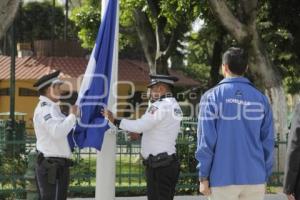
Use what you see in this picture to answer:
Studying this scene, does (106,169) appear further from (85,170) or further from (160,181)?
(85,170)

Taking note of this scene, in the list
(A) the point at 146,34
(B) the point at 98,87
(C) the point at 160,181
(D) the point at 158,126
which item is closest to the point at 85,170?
(B) the point at 98,87

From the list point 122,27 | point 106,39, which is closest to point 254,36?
point 106,39

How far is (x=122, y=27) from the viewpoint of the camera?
1967 centimetres

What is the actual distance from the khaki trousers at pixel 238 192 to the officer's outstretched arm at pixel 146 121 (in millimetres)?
1489

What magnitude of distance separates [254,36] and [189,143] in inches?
103

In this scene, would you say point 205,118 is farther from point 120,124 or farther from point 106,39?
point 106,39

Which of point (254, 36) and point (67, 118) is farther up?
point (254, 36)

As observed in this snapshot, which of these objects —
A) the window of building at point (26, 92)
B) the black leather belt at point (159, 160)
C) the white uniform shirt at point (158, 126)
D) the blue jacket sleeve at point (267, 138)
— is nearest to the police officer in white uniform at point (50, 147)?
the white uniform shirt at point (158, 126)

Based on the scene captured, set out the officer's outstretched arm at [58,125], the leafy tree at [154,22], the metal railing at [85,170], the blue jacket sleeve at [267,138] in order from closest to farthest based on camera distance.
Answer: the blue jacket sleeve at [267,138] < the officer's outstretched arm at [58,125] < the metal railing at [85,170] < the leafy tree at [154,22]

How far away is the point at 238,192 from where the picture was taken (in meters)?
4.80

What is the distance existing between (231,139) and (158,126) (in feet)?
5.27

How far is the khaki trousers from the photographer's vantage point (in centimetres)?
474

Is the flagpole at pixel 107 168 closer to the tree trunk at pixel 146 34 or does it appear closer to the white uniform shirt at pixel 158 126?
the white uniform shirt at pixel 158 126

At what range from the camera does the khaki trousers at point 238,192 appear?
4742 millimetres
